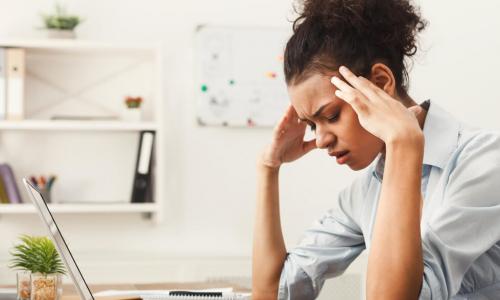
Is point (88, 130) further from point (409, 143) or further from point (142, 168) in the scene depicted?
point (409, 143)

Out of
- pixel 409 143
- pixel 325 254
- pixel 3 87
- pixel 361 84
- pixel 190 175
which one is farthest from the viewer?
pixel 190 175

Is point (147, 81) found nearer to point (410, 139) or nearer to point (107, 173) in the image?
point (107, 173)

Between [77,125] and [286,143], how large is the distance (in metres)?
1.38

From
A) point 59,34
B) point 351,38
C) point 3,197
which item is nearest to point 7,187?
point 3,197

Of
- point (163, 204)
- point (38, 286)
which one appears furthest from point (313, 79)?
point (163, 204)

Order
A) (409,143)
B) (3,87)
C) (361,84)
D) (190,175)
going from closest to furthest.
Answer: (409,143), (361,84), (3,87), (190,175)

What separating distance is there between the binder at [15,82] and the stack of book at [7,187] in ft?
0.70

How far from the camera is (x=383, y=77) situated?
1.39 meters

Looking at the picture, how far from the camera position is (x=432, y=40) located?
11.3ft

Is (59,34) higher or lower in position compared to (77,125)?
higher

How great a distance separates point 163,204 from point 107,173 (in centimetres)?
28

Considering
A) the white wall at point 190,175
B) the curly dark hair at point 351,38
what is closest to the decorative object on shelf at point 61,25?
the white wall at point 190,175

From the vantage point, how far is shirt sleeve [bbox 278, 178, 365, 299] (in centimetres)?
171

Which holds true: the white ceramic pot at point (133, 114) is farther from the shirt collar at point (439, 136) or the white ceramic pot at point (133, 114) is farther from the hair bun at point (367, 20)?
the shirt collar at point (439, 136)
